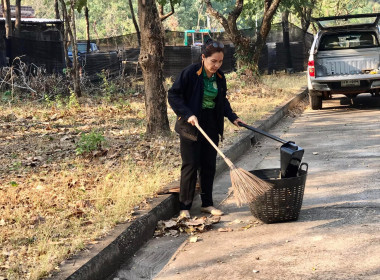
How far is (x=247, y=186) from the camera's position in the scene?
6074 millimetres

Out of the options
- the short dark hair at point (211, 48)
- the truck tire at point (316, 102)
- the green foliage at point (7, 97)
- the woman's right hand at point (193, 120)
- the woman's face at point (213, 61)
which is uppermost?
the short dark hair at point (211, 48)

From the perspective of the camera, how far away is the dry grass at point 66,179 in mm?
5137

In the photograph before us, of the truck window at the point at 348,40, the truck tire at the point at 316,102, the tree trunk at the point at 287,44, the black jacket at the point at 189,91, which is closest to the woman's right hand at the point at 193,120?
the black jacket at the point at 189,91

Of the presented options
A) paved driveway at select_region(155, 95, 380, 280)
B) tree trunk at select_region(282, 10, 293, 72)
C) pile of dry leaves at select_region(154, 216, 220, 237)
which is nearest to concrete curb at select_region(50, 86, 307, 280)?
pile of dry leaves at select_region(154, 216, 220, 237)

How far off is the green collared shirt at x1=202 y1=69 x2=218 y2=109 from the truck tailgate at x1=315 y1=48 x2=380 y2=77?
908 cm

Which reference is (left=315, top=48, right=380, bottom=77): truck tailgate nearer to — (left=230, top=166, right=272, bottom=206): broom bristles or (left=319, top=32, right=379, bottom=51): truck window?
(left=319, top=32, right=379, bottom=51): truck window

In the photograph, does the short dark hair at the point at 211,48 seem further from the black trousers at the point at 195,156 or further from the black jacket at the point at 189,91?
the black trousers at the point at 195,156

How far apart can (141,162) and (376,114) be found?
7.60 m

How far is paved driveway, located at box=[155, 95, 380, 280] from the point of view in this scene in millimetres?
4910

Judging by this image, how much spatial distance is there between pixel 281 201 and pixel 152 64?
477 cm

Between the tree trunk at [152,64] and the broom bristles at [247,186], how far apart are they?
451cm

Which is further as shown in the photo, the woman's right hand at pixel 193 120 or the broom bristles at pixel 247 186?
the woman's right hand at pixel 193 120

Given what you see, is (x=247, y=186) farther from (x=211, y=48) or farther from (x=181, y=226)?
(x=211, y=48)

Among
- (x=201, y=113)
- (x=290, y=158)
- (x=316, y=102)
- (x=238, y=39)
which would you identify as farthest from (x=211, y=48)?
(x=238, y=39)
